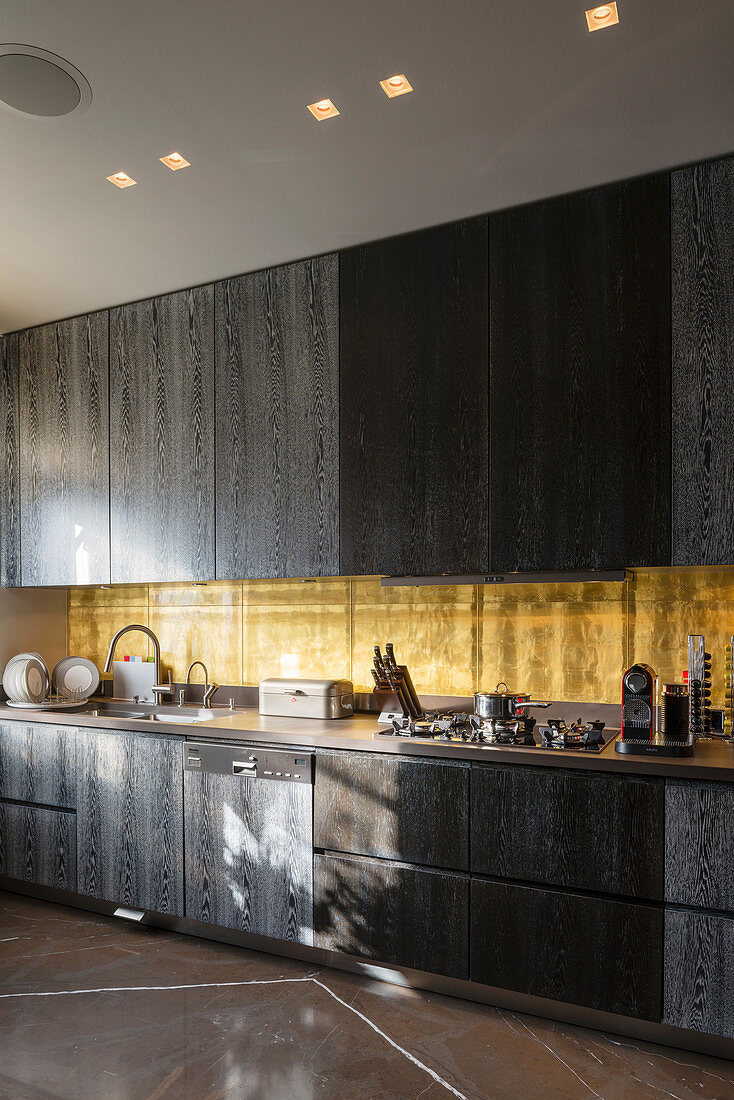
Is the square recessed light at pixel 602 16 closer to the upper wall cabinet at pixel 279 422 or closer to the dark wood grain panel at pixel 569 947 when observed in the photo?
the upper wall cabinet at pixel 279 422

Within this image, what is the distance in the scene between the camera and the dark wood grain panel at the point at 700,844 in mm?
2055

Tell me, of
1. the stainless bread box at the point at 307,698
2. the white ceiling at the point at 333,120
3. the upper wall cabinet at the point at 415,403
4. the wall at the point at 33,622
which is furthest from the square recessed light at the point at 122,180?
the wall at the point at 33,622

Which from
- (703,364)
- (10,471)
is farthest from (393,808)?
(10,471)

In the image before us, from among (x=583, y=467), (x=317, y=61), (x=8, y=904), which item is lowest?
(x=8, y=904)

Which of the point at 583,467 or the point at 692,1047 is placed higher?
the point at 583,467

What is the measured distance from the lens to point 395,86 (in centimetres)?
200

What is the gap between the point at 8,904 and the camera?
3326mm

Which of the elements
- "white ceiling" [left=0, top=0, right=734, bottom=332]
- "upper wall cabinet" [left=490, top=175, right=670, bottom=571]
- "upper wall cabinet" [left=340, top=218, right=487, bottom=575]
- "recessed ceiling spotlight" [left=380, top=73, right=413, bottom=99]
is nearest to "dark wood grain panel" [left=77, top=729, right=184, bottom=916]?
"upper wall cabinet" [left=340, top=218, right=487, bottom=575]

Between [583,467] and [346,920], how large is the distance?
1.70 meters

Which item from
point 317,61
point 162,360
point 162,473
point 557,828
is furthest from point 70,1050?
point 317,61

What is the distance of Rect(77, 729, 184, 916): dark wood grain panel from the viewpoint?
294cm

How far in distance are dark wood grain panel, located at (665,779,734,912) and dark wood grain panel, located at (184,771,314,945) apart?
1.18 m

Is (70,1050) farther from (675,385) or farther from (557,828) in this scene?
(675,385)

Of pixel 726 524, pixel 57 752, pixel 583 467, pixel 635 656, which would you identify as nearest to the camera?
pixel 726 524
